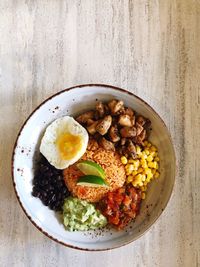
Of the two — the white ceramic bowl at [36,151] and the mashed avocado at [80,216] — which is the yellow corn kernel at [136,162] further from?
the mashed avocado at [80,216]

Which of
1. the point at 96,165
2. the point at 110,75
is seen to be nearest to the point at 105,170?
the point at 96,165

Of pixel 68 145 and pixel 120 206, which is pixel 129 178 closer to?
pixel 120 206

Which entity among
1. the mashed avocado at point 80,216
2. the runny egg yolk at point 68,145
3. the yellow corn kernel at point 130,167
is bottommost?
the mashed avocado at point 80,216

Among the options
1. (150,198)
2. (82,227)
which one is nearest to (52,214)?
(82,227)

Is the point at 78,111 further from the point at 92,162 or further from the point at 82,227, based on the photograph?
the point at 82,227

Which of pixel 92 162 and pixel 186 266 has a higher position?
pixel 92 162

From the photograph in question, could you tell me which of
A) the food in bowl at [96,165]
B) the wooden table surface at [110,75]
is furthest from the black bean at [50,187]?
the wooden table surface at [110,75]
